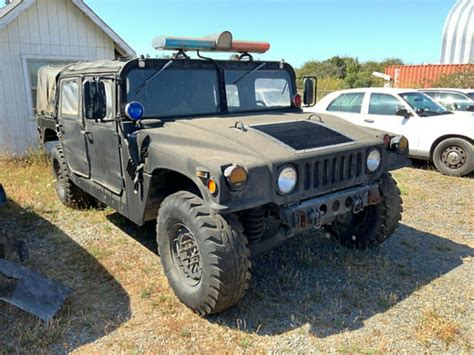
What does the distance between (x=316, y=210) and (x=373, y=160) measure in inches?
34.2

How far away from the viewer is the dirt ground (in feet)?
9.63

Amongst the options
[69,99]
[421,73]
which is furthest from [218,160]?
[421,73]

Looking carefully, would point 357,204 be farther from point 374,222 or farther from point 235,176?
point 235,176

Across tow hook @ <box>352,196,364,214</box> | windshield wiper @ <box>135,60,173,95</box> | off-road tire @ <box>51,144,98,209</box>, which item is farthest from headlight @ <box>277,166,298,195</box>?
off-road tire @ <box>51,144,98,209</box>

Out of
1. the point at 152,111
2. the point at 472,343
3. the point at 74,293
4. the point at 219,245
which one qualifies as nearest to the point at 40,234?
the point at 74,293

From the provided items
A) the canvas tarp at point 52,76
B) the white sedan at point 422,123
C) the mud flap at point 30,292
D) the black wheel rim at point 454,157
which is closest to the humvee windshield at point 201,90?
the canvas tarp at point 52,76

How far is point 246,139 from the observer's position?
3.25m

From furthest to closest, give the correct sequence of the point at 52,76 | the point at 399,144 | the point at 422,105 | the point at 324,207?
the point at 422,105 → the point at 52,76 → the point at 399,144 → the point at 324,207

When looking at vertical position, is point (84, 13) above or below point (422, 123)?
above

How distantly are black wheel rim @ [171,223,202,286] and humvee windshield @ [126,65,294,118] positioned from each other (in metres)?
1.19

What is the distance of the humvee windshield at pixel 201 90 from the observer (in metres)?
3.83

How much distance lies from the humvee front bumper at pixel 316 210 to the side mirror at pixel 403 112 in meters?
4.82

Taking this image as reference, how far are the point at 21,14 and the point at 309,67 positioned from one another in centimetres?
4627

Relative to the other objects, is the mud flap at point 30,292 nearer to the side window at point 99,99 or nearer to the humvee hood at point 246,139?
the humvee hood at point 246,139
